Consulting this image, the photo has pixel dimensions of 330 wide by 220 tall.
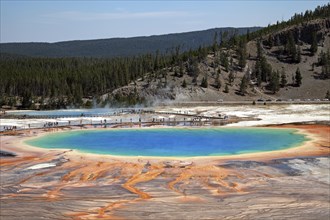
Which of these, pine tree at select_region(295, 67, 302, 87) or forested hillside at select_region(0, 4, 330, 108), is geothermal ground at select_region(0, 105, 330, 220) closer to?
forested hillside at select_region(0, 4, 330, 108)

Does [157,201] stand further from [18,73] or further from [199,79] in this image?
[18,73]

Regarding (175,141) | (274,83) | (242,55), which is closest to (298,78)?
(274,83)

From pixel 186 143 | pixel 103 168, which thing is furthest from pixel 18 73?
pixel 103 168

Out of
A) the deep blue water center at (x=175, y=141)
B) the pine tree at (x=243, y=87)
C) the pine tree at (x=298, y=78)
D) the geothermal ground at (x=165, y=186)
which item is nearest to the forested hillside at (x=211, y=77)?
the pine tree at (x=243, y=87)

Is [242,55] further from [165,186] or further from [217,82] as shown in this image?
[165,186]

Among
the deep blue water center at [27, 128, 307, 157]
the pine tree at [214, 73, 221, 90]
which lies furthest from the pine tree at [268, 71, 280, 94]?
the deep blue water center at [27, 128, 307, 157]

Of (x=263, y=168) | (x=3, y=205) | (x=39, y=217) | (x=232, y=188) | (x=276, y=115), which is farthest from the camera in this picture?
(x=276, y=115)

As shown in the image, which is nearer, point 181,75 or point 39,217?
point 39,217
